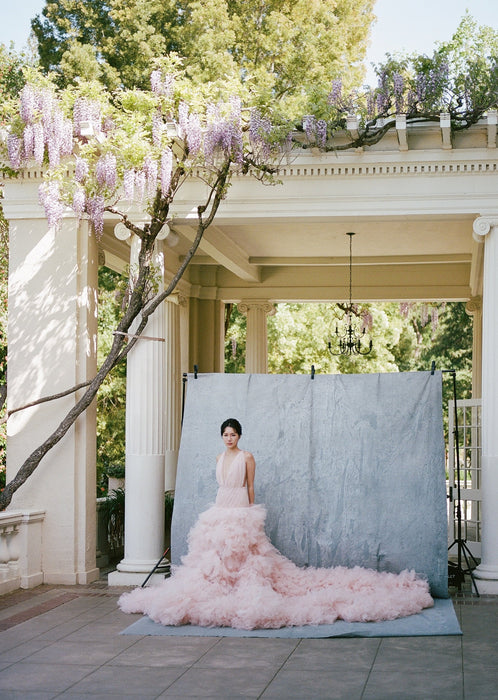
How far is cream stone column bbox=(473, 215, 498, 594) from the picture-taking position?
26.0 ft

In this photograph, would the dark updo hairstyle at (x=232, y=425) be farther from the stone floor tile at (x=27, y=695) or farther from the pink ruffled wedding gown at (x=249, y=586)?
the stone floor tile at (x=27, y=695)

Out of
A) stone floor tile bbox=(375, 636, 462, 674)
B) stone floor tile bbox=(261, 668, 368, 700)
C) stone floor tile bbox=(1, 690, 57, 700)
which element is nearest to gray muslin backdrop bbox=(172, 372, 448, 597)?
stone floor tile bbox=(375, 636, 462, 674)

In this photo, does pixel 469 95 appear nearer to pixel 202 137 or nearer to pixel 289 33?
pixel 202 137

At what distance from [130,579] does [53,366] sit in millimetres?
2017

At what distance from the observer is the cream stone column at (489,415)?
7934mm

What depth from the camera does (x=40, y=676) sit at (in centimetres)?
524

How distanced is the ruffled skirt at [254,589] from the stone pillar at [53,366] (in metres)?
1.38

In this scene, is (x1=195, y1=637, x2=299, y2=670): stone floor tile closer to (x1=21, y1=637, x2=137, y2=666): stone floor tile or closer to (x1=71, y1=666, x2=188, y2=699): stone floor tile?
(x1=71, y1=666, x2=188, y2=699): stone floor tile

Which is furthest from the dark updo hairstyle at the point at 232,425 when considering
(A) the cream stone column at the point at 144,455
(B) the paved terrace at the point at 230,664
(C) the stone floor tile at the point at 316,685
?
(C) the stone floor tile at the point at 316,685

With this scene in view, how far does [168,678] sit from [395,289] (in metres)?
9.20

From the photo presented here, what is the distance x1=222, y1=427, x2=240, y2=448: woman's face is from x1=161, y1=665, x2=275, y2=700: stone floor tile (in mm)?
2156

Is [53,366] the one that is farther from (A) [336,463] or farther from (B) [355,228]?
(B) [355,228]

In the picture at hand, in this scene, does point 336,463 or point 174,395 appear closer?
point 336,463

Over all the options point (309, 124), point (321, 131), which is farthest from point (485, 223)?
point (309, 124)
